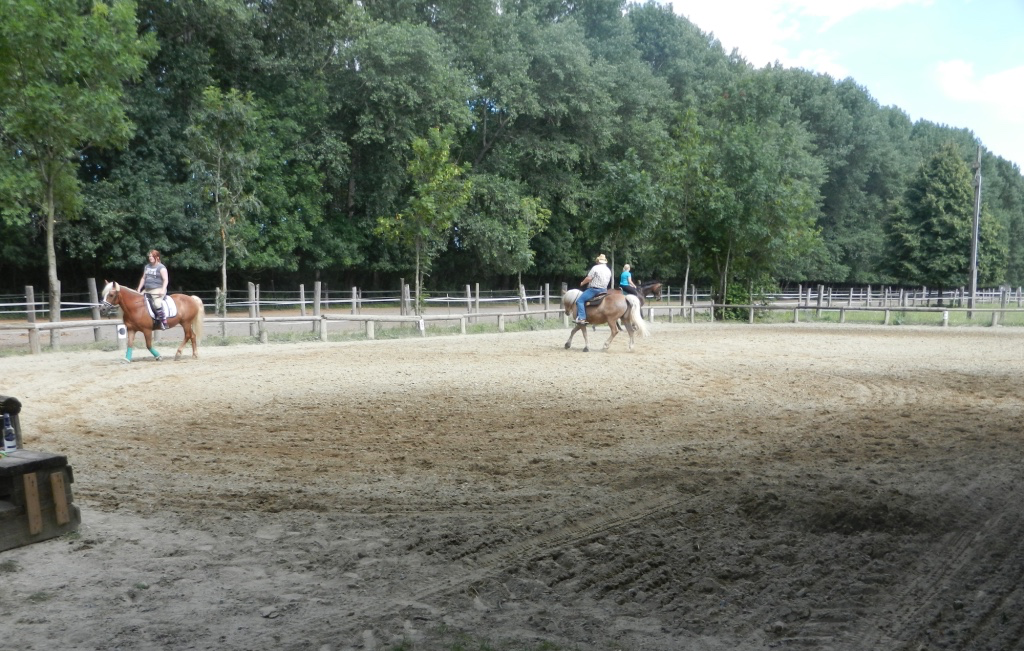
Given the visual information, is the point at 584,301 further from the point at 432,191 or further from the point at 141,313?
the point at 432,191

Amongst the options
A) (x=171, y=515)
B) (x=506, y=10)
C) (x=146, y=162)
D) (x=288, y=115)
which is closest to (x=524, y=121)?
(x=506, y=10)

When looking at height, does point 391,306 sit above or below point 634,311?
below

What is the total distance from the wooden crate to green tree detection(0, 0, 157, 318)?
46.3 feet

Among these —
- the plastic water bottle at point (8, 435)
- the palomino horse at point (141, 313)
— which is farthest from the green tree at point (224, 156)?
the plastic water bottle at point (8, 435)

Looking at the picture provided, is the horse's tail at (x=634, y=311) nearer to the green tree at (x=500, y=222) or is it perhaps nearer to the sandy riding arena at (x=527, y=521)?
the sandy riding arena at (x=527, y=521)

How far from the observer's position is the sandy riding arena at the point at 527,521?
129 inches

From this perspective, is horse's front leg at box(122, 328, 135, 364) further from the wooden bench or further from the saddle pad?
the wooden bench

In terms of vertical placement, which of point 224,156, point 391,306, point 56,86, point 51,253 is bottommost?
point 391,306

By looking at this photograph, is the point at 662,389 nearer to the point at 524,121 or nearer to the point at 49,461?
the point at 49,461

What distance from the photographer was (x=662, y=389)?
9.83 metres

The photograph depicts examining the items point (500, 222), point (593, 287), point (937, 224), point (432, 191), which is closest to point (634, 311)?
point (593, 287)

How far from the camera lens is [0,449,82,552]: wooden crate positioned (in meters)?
4.11

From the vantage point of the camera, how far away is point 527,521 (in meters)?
4.55

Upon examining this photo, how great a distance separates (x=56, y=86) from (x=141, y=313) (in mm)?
6739
